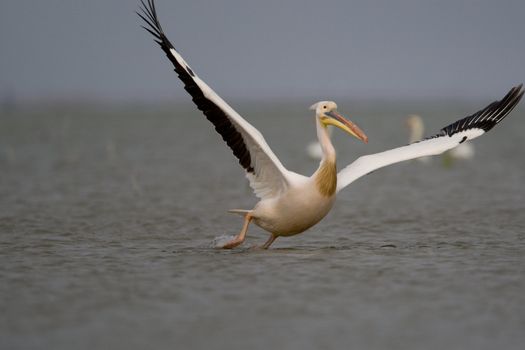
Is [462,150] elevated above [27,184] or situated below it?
above

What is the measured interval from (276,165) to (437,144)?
1.91 metres

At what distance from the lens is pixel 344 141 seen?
109 ft

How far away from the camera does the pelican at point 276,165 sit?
9.02 metres

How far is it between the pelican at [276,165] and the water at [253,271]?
0.38 m

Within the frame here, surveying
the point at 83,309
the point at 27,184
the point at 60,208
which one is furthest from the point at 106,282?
the point at 27,184

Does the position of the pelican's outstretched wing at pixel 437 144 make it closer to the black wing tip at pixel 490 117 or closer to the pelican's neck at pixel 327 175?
the black wing tip at pixel 490 117

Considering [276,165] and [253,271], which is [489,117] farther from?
[253,271]

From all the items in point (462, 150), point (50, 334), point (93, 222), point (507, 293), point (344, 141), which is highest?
point (344, 141)

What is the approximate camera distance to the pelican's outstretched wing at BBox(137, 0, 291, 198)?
8.91 meters

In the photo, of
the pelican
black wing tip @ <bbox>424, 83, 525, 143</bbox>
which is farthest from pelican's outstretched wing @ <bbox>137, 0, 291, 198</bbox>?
black wing tip @ <bbox>424, 83, 525, 143</bbox>

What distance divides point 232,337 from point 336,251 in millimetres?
3512

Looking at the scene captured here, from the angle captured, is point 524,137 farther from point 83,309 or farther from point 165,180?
point 83,309

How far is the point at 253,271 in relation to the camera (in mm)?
8383

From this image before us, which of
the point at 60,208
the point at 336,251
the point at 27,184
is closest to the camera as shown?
the point at 336,251
